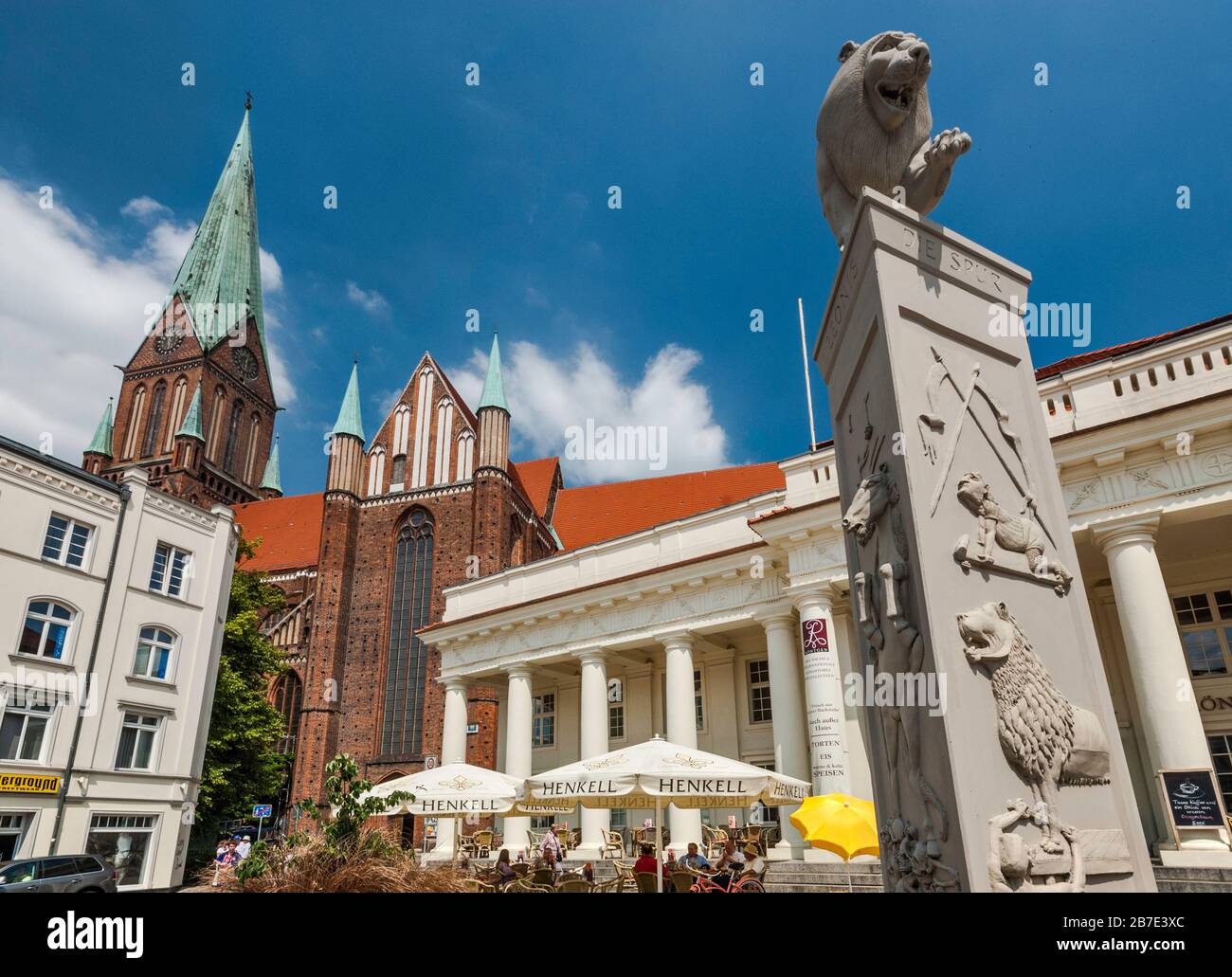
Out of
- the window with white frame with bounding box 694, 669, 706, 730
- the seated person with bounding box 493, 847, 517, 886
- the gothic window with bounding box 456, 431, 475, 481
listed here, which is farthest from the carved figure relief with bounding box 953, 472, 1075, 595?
the gothic window with bounding box 456, 431, 475, 481

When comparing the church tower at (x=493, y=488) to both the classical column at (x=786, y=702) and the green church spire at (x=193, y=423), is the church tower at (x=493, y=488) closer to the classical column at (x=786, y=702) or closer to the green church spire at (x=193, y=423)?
the classical column at (x=786, y=702)

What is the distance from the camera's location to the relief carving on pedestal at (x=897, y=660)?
112 inches

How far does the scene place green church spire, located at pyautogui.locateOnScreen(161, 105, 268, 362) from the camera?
65.1 meters

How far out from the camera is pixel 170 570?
85.7 feet

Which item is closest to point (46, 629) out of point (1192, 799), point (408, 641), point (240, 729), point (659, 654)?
point (240, 729)

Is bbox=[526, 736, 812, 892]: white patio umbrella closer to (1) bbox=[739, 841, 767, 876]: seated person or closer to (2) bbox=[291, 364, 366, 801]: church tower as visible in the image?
(1) bbox=[739, 841, 767, 876]: seated person

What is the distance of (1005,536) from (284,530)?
193 ft

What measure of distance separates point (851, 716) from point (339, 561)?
96.1ft

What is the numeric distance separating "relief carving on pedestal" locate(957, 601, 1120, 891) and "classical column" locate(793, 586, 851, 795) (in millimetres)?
13055

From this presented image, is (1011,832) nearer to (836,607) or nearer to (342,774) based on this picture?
(342,774)

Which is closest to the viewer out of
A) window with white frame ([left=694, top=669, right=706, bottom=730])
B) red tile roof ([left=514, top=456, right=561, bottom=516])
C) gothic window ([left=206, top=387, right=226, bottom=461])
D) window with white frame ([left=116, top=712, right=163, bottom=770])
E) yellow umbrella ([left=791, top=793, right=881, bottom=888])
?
yellow umbrella ([left=791, top=793, right=881, bottom=888])

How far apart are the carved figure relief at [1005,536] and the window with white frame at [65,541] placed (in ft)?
85.5

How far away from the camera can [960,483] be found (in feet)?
10.8
